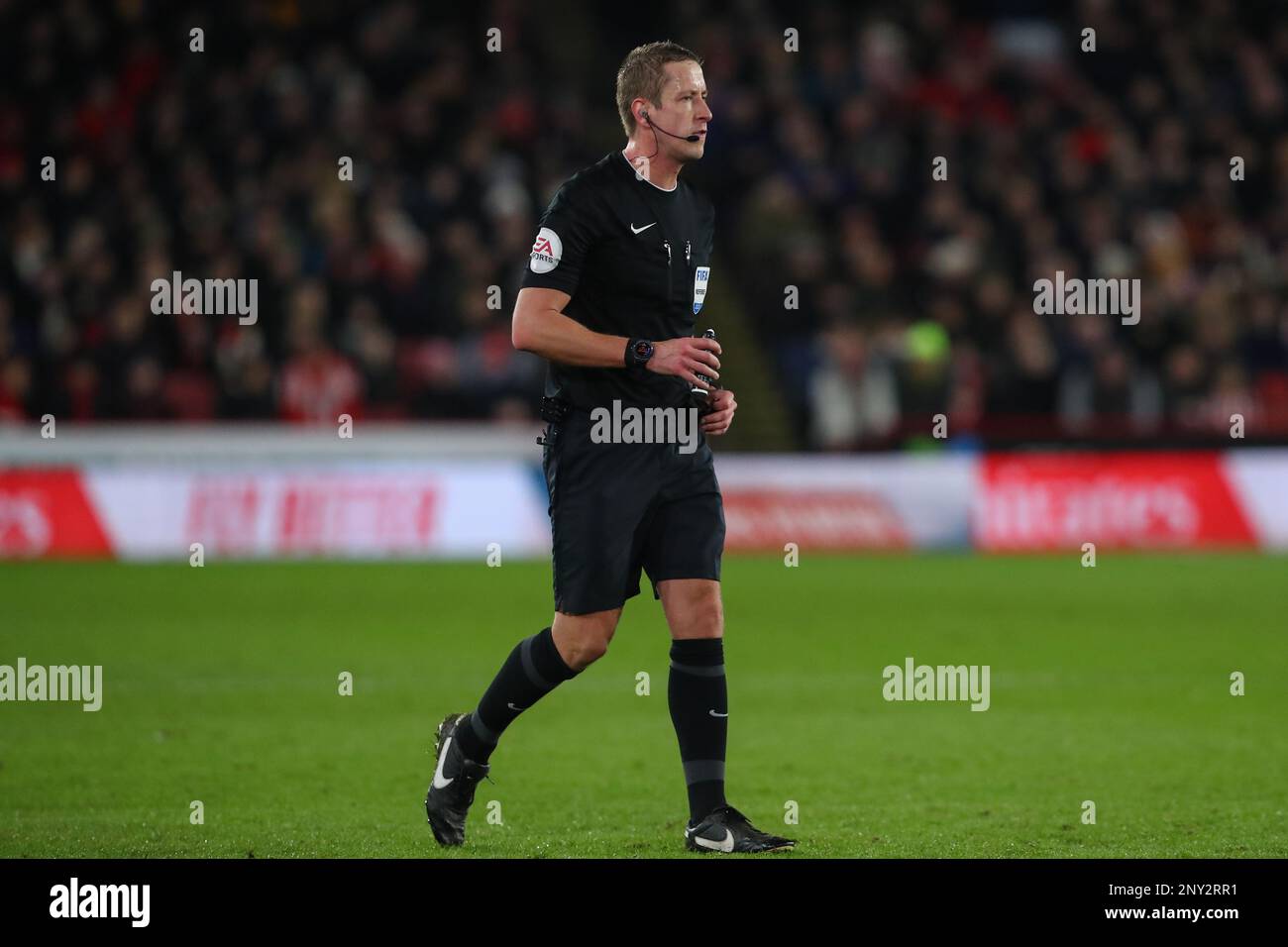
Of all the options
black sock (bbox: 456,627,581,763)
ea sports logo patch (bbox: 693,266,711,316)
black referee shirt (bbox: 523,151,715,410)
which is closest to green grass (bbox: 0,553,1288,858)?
black sock (bbox: 456,627,581,763)

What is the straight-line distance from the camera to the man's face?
6535 mm

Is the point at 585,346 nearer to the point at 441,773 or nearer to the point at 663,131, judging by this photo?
the point at 663,131

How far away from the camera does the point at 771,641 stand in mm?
13055

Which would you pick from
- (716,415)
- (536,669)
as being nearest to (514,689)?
(536,669)

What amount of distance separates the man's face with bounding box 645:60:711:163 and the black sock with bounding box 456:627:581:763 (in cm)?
171

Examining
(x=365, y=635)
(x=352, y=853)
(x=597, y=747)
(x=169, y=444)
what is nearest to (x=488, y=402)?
(x=169, y=444)

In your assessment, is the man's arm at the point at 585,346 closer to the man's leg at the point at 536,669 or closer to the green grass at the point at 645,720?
the man's leg at the point at 536,669

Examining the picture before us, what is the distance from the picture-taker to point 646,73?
6.58m

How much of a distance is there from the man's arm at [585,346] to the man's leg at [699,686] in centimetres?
74

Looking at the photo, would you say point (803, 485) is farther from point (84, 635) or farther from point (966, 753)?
point (966, 753)

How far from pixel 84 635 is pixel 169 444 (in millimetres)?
5975

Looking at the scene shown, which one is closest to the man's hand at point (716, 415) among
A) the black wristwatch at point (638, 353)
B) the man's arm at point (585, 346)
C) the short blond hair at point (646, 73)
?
the man's arm at point (585, 346)

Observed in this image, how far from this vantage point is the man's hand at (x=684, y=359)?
20.9 ft

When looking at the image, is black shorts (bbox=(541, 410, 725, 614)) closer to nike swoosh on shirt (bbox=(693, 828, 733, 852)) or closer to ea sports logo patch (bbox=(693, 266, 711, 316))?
ea sports logo patch (bbox=(693, 266, 711, 316))
